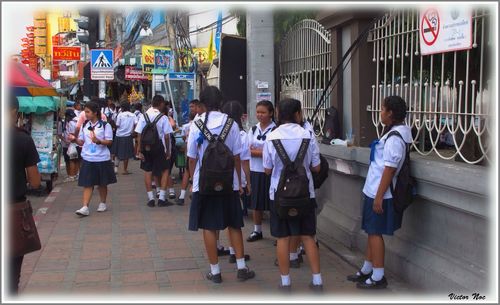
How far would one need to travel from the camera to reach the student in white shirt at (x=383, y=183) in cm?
426

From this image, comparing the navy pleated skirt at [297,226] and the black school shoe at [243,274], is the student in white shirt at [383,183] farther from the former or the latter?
the black school shoe at [243,274]

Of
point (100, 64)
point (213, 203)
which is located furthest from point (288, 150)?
point (100, 64)

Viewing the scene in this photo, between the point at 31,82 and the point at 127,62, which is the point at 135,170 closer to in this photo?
the point at 31,82

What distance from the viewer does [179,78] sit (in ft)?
44.1

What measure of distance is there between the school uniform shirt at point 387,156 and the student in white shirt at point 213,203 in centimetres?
118

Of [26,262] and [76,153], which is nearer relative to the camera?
[26,262]

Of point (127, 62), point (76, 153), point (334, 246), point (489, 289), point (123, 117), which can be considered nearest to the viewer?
point (489, 289)

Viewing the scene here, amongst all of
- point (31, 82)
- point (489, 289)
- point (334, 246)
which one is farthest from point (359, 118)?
point (31, 82)

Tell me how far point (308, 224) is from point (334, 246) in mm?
1685

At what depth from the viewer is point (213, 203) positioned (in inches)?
187

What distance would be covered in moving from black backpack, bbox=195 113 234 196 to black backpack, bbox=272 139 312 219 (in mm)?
500

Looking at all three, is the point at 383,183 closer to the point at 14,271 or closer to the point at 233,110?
the point at 233,110

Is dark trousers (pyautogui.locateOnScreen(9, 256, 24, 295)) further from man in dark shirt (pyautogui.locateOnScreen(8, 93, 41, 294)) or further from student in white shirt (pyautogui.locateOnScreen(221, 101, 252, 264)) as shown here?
student in white shirt (pyautogui.locateOnScreen(221, 101, 252, 264))

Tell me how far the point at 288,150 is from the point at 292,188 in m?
0.32
